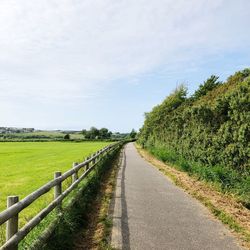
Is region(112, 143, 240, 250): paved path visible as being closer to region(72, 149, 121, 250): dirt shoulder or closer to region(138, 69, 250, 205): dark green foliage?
region(72, 149, 121, 250): dirt shoulder

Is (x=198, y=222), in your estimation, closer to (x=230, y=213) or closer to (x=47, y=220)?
(x=230, y=213)

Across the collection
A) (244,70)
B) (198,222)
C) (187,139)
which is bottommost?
(198,222)

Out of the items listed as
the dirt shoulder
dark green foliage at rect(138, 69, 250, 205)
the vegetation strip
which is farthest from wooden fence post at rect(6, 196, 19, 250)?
dark green foliage at rect(138, 69, 250, 205)

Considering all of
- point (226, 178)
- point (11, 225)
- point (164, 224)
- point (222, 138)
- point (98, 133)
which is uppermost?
point (98, 133)

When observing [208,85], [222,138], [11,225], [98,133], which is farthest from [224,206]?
[98,133]

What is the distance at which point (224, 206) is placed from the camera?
11.1m

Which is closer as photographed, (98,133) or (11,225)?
(11,225)

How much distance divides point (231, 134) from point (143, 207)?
16.0ft

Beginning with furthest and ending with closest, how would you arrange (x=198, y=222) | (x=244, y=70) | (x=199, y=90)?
(x=199, y=90) → (x=244, y=70) → (x=198, y=222)

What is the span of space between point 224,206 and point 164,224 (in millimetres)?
2861

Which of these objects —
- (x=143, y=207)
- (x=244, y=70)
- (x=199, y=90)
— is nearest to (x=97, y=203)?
(x=143, y=207)

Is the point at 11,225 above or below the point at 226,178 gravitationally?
above

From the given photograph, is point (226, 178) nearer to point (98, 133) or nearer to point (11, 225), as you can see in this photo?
point (11, 225)

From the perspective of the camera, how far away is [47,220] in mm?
7898
